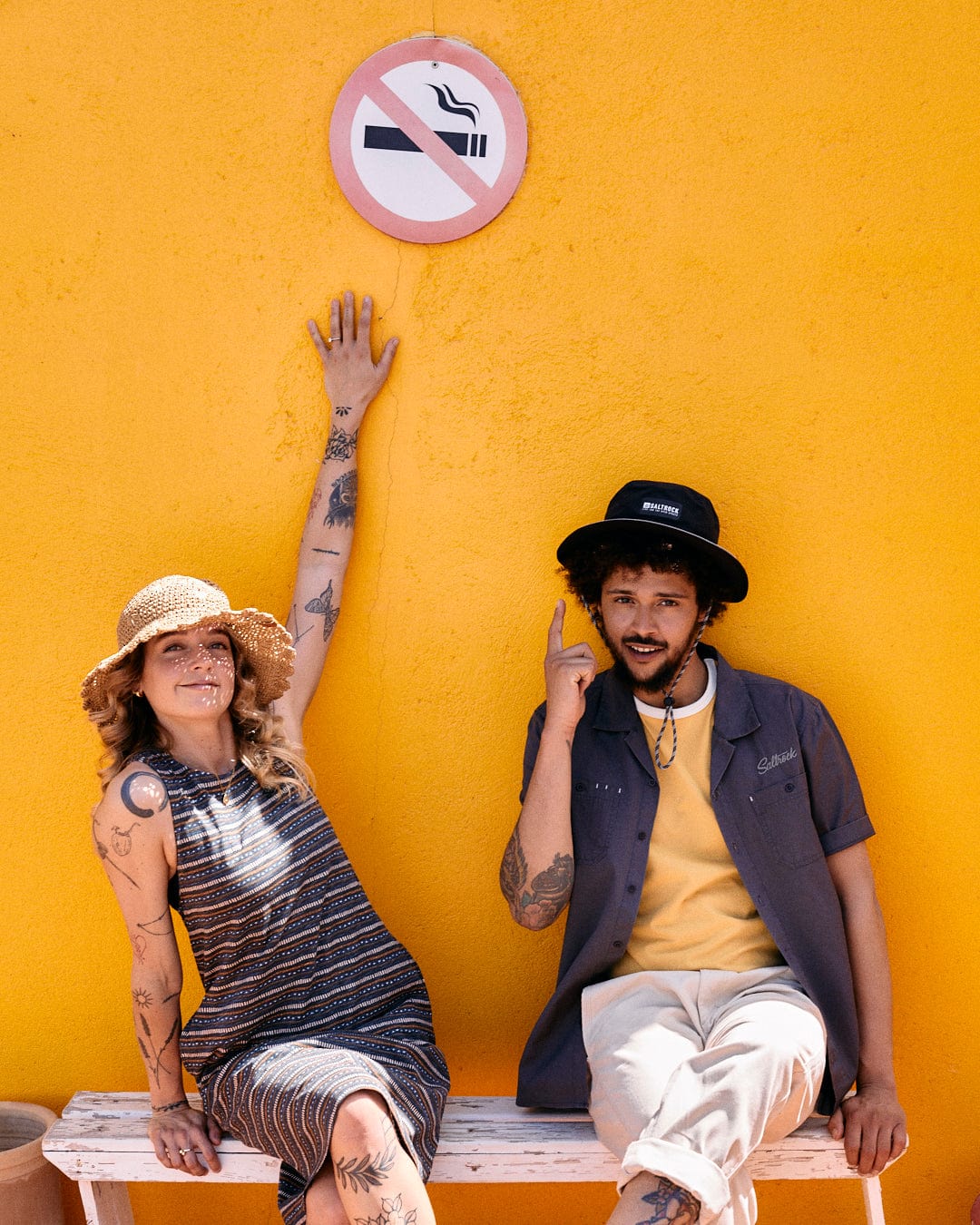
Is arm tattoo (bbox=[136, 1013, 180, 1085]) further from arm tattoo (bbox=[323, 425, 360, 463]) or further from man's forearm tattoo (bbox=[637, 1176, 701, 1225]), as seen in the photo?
arm tattoo (bbox=[323, 425, 360, 463])

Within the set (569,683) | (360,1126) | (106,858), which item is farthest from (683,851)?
(106,858)

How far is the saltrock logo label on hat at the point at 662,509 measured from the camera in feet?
9.50

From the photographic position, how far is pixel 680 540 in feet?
9.57

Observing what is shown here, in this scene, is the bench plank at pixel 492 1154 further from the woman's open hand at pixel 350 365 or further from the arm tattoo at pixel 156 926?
the woman's open hand at pixel 350 365

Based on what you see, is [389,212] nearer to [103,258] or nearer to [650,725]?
[103,258]

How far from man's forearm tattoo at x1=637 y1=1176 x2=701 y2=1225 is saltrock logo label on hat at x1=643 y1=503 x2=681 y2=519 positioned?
5.16ft

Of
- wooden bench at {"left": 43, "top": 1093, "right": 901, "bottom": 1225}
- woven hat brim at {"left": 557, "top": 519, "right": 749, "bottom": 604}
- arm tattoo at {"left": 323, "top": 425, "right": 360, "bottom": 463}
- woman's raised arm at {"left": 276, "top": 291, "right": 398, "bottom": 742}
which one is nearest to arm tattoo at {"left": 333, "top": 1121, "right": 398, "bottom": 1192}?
wooden bench at {"left": 43, "top": 1093, "right": 901, "bottom": 1225}

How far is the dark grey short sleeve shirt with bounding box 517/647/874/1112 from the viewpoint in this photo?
2.82m

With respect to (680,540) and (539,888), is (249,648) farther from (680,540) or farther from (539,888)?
(680,540)

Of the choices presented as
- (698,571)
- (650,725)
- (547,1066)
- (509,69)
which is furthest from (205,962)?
(509,69)

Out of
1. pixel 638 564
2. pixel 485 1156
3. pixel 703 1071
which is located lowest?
pixel 485 1156

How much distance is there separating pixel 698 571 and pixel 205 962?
163cm

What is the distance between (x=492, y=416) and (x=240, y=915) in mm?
1555

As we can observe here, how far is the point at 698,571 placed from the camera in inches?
117
